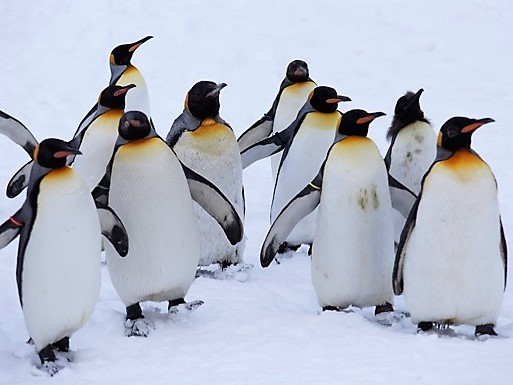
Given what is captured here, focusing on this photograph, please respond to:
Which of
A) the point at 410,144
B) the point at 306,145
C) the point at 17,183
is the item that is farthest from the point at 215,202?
the point at 17,183

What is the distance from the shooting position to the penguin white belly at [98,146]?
5809mm

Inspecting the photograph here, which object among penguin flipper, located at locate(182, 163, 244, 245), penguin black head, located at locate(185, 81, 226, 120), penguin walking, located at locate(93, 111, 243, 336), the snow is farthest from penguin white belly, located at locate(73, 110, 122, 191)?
penguin walking, located at locate(93, 111, 243, 336)

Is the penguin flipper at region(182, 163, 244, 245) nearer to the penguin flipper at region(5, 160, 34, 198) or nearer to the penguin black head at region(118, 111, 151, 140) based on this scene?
the penguin black head at region(118, 111, 151, 140)

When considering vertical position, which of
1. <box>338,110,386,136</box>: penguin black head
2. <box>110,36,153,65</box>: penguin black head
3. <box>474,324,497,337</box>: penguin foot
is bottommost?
<box>474,324,497,337</box>: penguin foot

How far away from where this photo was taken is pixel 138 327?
470 cm

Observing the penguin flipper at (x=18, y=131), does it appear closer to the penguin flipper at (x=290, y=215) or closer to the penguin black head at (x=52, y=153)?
the penguin flipper at (x=290, y=215)

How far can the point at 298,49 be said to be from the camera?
10.8m

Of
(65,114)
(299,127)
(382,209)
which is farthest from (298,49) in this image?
(382,209)

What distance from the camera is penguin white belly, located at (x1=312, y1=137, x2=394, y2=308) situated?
4.88 meters

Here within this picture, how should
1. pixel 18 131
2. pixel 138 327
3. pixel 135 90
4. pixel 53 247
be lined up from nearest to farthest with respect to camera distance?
pixel 53 247, pixel 138 327, pixel 18 131, pixel 135 90

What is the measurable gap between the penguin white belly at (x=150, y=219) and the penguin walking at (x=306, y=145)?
1300mm

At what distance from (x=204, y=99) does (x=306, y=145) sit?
0.79 metres

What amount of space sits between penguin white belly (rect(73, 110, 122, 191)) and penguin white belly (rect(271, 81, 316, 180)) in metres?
1.46

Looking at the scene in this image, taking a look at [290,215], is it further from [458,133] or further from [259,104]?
Result: [259,104]
